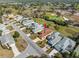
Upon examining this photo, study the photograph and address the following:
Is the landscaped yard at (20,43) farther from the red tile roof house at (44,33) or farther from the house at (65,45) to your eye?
the house at (65,45)

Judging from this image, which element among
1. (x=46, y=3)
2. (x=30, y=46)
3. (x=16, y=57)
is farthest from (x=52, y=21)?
(x=16, y=57)

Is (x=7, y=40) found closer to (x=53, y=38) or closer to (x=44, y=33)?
(x=44, y=33)

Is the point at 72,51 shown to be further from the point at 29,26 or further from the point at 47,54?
the point at 29,26

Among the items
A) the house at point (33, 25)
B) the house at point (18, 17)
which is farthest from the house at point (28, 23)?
the house at point (18, 17)

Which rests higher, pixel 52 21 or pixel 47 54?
pixel 52 21

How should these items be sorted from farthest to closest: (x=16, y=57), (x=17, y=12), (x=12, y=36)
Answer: (x=17, y=12) < (x=12, y=36) < (x=16, y=57)

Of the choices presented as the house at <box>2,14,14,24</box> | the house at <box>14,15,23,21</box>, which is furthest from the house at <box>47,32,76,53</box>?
the house at <box>2,14,14,24</box>

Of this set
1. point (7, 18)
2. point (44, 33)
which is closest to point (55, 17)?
point (44, 33)
